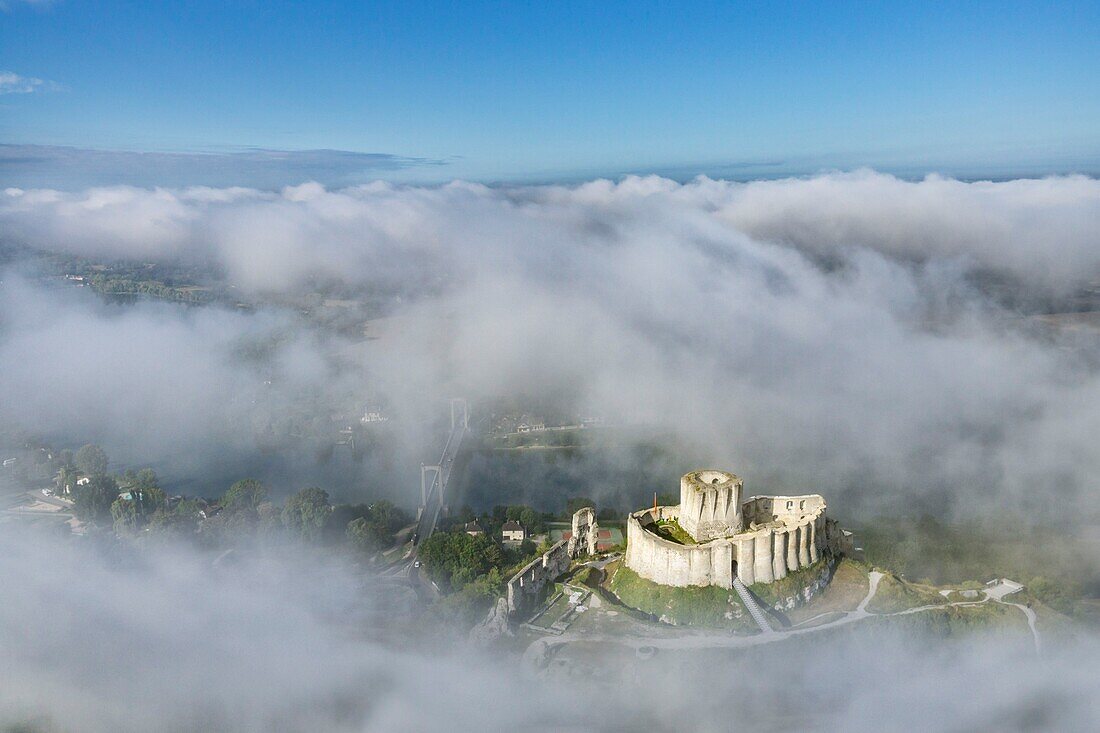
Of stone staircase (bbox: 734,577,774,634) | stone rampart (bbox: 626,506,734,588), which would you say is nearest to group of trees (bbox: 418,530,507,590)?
stone rampart (bbox: 626,506,734,588)

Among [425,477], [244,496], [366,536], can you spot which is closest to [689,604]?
[366,536]

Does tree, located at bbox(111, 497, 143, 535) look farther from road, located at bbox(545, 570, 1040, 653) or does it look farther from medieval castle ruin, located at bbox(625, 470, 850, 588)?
medieval castle ruin, located at bbox(625, 470, 850, 588)

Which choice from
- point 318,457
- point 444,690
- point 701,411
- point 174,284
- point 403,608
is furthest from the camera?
point 174,284

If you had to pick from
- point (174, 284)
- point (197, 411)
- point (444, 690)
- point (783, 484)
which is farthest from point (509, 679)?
point (174, 284)

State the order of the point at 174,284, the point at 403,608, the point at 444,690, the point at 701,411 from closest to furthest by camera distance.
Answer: the point at 444,690 < the point at 403,608 < the point at 701,411 < the point at 174,284

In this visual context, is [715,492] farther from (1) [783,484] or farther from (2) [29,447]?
(2) [29,447]

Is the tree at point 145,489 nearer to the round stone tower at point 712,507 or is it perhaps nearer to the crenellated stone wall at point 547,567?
the crenellated stone wall at point 547,567
